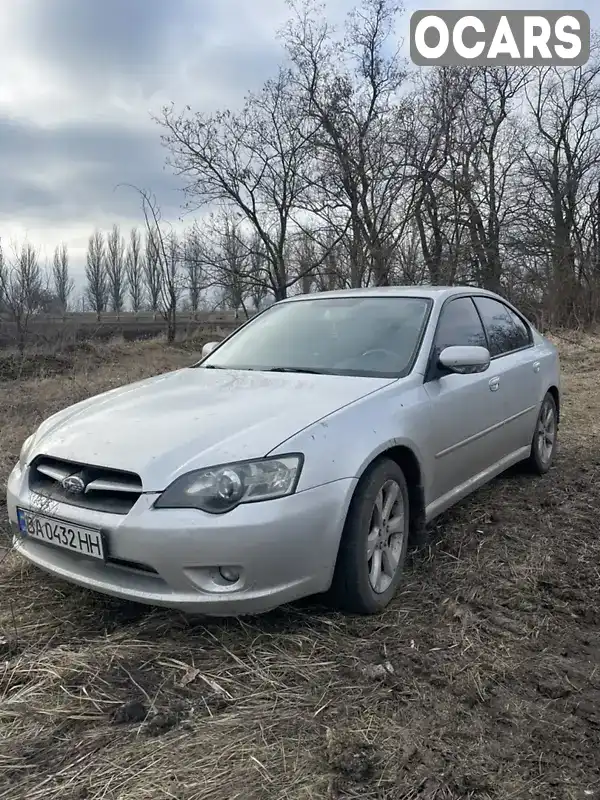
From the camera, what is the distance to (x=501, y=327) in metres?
4.59

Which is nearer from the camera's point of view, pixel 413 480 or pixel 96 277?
pixel 413 480

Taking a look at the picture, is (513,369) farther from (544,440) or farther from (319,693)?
(319,693)

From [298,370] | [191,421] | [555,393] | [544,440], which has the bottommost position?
[544,440]

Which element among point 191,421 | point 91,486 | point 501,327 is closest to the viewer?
point 91,486

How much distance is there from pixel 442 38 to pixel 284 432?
1330 cm

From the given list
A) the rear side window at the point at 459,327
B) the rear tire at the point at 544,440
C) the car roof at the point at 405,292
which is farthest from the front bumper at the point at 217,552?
the rear tire at the point at 544,440

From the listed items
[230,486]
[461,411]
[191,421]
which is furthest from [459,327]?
[230,486]

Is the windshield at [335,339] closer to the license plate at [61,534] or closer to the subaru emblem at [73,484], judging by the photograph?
the subaru emblem at [73,484]

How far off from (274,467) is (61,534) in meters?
0.91

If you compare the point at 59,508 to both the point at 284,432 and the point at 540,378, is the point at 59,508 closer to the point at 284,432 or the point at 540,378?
the point at 284,432

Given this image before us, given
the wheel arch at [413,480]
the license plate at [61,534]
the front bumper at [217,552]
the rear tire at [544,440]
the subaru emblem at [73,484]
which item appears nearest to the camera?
the front bumper at [217,552]

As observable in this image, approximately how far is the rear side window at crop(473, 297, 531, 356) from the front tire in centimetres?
169

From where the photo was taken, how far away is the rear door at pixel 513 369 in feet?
13.9

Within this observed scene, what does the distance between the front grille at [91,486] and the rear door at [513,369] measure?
101 inches
